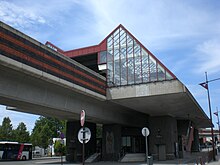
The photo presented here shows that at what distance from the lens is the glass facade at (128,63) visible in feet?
94.4

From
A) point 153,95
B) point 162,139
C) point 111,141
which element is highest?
point 153,95

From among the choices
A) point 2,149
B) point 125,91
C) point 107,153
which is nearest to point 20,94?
point 125,91

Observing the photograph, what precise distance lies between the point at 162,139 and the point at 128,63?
43.3 feet

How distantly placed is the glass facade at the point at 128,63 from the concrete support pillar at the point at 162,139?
38.7 feet

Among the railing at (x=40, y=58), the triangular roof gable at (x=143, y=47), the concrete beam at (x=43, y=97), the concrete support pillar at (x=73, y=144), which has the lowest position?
the concrete support pillar at (x=73, y=144)

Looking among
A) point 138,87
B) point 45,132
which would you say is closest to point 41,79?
point 138,87

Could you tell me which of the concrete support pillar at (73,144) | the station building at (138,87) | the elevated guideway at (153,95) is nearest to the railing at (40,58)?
the elevated guideway at (153,95)

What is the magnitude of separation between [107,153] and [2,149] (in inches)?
798

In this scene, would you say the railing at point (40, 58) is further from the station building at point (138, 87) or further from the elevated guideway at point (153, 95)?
the station building at point (138, 87)

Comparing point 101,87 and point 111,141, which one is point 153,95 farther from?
point 111,141

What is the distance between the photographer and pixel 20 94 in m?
20.0

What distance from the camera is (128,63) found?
30.3 metres

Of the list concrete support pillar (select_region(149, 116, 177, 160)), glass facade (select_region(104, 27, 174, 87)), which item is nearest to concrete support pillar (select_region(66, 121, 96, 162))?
concrete support pillar (select_region(149, 116, 177, 160))

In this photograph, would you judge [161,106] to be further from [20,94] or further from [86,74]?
[20,94]
